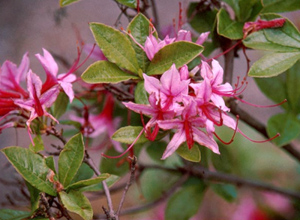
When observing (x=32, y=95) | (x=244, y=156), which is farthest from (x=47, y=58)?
(x=244, y=156)

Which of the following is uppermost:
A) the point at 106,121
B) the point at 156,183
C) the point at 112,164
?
the point at 106,121

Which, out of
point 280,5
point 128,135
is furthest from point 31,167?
point 280,5

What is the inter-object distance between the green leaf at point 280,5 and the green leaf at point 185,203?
0.53m

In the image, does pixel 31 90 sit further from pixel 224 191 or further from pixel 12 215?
pixel 224 191

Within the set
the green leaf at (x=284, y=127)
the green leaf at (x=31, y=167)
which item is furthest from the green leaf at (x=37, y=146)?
the green leaf at (x=284, y=127)

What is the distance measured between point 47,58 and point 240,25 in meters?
0.34

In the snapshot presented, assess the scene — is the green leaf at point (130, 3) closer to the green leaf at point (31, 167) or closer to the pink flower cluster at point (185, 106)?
the pink flower cluster at point (185, 106)

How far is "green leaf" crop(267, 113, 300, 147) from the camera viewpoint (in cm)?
88

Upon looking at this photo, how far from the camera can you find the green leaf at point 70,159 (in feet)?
2.16

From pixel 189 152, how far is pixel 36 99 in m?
0.24

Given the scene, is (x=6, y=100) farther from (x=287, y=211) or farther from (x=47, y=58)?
(x=287, y=211)

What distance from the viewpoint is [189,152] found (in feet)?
2.11

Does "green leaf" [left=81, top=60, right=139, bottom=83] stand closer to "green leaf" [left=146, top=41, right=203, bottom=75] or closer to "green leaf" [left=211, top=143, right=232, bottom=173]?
"green leaf" [left=146, top=41, right=203, bottom=75]

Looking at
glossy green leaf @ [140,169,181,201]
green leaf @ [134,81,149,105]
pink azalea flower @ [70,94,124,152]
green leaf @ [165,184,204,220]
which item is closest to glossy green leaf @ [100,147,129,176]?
pink azalea flower @ [70,94,124,152]
